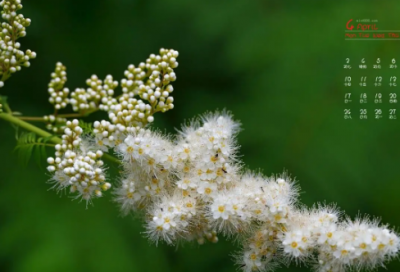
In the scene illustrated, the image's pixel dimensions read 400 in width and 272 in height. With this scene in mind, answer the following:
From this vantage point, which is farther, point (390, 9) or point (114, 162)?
Answer: point (390, 9)

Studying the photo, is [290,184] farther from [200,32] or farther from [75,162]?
[200,32]

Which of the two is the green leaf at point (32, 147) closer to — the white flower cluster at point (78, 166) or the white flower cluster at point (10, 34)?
the white flower cluster at point (78, 166)

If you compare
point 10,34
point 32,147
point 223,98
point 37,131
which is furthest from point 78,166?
point 223,98

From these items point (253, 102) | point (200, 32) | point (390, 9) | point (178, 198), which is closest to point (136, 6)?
point (200, 32)

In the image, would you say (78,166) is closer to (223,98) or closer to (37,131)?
(37,131)

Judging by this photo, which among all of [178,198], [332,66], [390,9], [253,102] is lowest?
[178,198]
